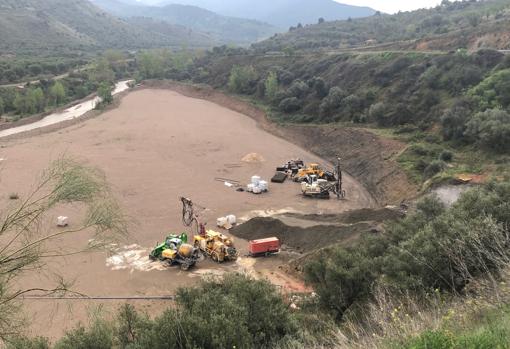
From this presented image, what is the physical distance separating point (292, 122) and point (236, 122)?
10.3 metres

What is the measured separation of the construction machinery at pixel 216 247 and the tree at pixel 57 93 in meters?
74.1

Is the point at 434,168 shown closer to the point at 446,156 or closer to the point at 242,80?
the point at 446,156

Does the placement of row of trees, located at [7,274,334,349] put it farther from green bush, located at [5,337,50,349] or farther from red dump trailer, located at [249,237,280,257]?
red dump trailer, located at [249,237,280,257]

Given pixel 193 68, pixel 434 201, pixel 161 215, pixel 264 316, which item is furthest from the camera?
pixel 193 68

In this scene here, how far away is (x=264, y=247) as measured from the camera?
1074 inches

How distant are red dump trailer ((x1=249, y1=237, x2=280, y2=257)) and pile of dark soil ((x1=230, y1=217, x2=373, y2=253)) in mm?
1733

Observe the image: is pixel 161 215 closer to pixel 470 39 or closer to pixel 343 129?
pixel 343 129

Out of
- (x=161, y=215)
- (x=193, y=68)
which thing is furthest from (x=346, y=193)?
(x=193, y=68)

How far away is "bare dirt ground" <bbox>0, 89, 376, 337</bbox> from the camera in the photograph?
952 inches

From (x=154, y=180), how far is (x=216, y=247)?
19102 mm

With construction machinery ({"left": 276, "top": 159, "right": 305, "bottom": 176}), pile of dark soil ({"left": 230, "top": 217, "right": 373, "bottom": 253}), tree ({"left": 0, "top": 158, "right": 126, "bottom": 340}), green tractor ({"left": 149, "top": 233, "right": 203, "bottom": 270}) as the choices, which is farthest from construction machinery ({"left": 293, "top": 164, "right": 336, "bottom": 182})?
tree ({"left": 0, "top": 158, "right": 126, "bottom": 340})

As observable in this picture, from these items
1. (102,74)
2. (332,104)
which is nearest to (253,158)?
(332,104)

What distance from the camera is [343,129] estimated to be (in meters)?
56.5

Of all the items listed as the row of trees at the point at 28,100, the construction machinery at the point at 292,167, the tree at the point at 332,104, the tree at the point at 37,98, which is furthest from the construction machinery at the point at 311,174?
the tree at the point at 37,98
